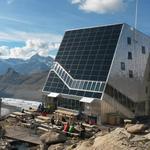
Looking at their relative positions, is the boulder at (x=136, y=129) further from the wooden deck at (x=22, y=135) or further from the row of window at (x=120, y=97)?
the row of window at (x=120, y=97)

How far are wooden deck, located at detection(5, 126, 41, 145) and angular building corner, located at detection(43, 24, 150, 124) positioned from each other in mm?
10636

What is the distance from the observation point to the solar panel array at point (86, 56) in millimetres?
48594

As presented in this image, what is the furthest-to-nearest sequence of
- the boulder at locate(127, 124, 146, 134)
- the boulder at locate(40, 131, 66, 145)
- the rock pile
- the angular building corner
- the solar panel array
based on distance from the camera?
the solar panel array
the angular building corner
the boulder at locate(40, 131, 66, 145)
the rock pile
the boulder at locate(127, 124, 146, 134)

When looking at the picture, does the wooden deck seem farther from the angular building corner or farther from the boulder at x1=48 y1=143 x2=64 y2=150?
the angular building corner

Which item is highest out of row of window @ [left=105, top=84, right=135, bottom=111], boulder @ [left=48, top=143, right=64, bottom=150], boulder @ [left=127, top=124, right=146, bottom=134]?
row of window @ [left=105, top=84, right=135, bottom=111]

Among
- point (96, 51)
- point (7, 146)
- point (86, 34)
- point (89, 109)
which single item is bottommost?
point (7, 146)

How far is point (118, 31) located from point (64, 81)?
10355mm

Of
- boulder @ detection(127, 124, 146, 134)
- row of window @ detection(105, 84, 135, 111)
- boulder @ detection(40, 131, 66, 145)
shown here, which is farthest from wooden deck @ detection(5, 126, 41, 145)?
row of window @ detection(105, 84, 135, 111)

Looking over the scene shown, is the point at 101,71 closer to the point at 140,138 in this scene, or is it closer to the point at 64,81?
the point at 64,81

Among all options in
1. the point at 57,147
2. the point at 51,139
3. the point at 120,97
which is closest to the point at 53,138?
the point at 51,139

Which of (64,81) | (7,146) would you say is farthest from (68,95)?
(7,146)

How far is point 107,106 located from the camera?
46.5 metres

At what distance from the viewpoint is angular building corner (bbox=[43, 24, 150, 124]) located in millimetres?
47125

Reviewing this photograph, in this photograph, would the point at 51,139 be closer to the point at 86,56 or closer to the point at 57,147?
the point at 57,147
